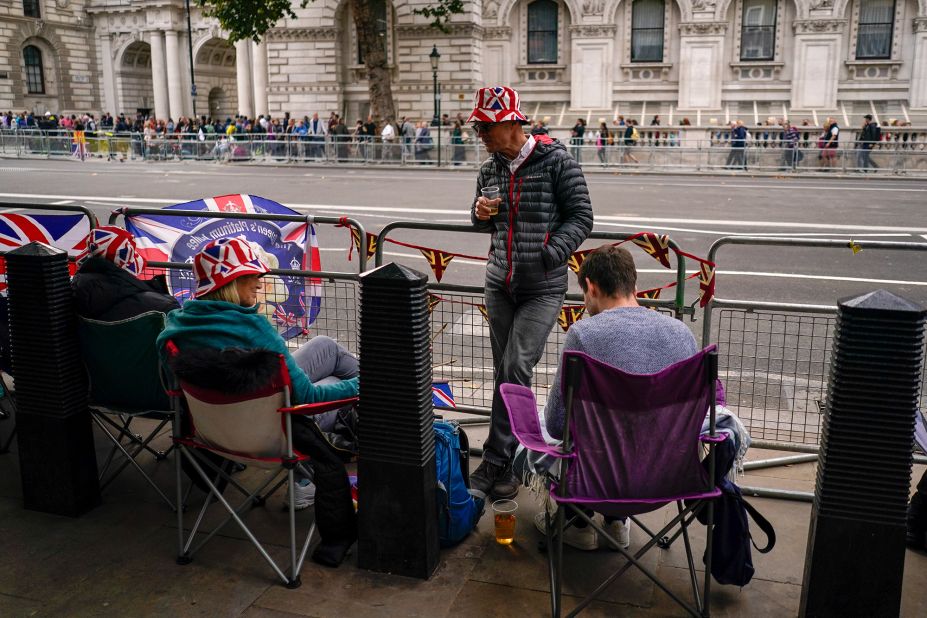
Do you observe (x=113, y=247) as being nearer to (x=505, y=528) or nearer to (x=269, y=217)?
(x=269, y=217)

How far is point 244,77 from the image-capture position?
4925 cm

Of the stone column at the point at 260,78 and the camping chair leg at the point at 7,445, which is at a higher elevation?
the stone column at the point at 260,78

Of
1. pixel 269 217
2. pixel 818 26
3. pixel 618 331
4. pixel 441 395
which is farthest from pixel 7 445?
pixel 818 26

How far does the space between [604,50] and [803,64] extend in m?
8.86

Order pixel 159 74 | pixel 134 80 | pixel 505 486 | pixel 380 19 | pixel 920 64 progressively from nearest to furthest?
pixel 505 486 → pixel 920 64 → pixel 380 19 → pixel 159 74 → pixel 134 80

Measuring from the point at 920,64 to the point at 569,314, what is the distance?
1548 inches

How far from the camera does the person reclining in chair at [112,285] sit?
4.82 metres

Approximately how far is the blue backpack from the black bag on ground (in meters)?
1.24

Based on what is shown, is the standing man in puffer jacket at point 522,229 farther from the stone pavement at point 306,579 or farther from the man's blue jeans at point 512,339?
the stone pavement at point 306,579

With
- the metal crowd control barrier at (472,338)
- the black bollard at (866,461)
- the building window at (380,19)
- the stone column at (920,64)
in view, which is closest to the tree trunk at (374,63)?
the building window at (380,19)

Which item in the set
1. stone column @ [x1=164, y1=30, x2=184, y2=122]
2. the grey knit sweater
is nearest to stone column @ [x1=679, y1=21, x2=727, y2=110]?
stone column @ [x1=164, y1=30, x2=184, y2=122]

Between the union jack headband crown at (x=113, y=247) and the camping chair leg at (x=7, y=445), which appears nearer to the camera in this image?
the union jack headband crown at (x=113, y=247)

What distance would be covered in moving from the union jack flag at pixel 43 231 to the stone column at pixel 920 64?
39.5m

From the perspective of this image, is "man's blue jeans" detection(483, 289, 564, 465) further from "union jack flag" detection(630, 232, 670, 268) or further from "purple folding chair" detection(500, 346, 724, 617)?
"purple folding chair" detection(500, 346, 724, 617)
